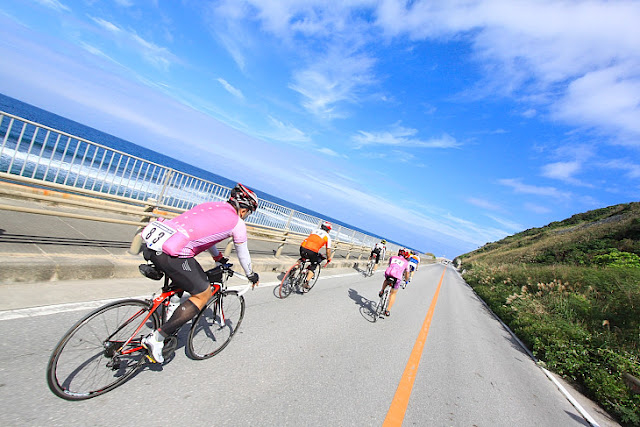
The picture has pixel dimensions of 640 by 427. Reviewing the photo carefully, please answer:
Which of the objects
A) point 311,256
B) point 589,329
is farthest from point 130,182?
point 589,329

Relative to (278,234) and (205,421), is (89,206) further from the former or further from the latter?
(278,234)

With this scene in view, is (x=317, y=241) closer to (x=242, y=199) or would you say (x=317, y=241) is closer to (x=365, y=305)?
(x=365, y=305)

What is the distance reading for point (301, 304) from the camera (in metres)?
6.93

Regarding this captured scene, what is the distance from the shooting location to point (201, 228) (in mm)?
2918

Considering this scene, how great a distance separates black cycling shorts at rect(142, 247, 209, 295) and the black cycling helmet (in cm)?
73

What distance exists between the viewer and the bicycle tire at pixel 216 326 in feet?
12.0

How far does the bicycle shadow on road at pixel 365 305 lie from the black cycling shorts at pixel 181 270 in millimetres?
5173

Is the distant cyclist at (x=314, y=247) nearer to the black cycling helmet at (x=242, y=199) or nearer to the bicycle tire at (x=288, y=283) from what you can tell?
the bicycle tire at (x=288, y=283)

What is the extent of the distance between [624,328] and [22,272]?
13.3m

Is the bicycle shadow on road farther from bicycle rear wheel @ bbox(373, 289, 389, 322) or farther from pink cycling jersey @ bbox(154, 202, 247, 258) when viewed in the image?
pink cycling jersey @ bbox(154, 202, 247, 258)

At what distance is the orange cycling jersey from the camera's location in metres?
7.44

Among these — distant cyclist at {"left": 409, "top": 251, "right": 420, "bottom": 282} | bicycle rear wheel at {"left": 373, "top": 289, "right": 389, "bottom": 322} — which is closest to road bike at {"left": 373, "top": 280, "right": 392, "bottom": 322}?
bicycle rear wheel at {"left": 373, "top": 289, "right": 389, "bottom": 322}

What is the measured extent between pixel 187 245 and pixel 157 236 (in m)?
0.27

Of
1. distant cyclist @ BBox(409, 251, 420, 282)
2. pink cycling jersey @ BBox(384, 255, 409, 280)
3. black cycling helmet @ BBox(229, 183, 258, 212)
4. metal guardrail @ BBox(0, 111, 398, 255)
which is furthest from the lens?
distant cyclist @ BBox(409, 251, 420, 282)
